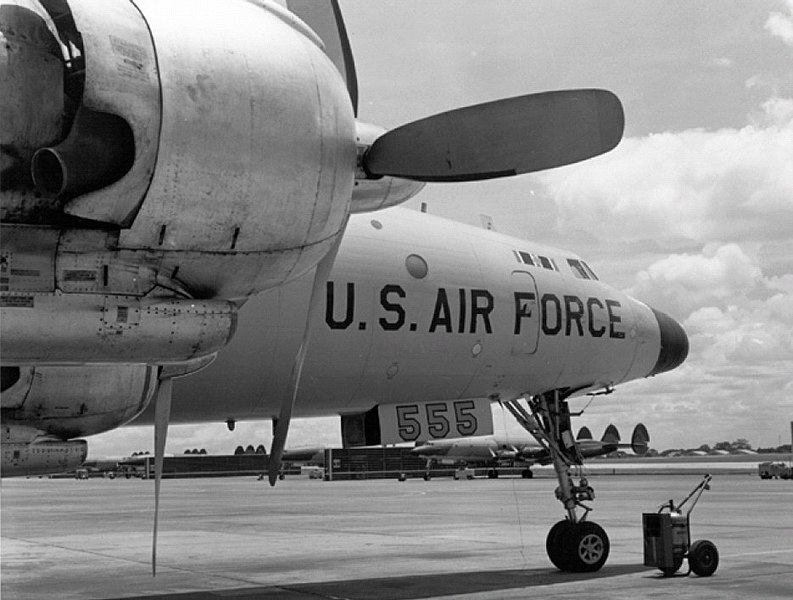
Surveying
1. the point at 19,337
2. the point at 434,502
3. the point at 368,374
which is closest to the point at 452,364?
the point at 368,374

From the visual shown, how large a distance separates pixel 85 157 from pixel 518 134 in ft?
10.6

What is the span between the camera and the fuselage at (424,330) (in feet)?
41.2

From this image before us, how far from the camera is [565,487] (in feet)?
51.1

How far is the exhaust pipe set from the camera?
6168 millimetres

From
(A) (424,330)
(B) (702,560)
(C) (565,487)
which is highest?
(A) (424,330)

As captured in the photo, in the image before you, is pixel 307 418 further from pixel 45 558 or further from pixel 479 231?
pixel 45 558

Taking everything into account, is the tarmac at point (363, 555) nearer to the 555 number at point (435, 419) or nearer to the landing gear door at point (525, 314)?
the 555 number at point (435, 419)

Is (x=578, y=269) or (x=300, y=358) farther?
(x=578, y=269)

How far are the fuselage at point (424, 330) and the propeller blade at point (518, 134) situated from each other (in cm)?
479

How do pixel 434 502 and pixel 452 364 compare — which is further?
pixel 434 502

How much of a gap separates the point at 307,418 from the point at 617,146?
325 inches

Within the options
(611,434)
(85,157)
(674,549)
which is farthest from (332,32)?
(611,434)

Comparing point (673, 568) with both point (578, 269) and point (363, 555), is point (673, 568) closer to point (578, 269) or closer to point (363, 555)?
point (578, 269)

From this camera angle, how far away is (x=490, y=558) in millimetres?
18281
